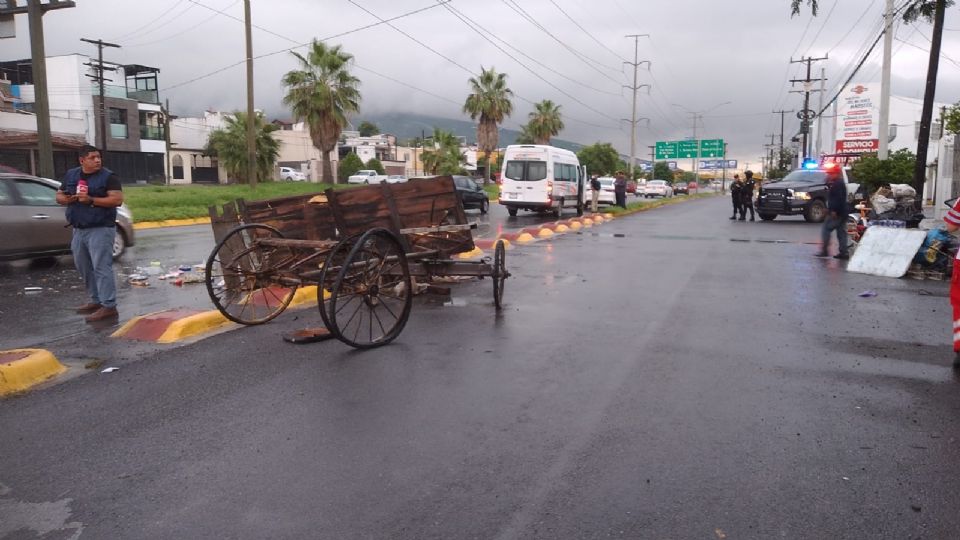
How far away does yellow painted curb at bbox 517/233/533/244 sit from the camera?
16812 mm

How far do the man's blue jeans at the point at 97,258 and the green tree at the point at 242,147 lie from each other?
44.4m

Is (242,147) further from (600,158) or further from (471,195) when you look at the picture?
(600,158)

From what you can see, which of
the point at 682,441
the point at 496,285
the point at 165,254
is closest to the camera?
the point at 682,441

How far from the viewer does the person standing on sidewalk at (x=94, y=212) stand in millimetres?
7164

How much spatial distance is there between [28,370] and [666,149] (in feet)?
260

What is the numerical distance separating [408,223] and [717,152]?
2978 inches

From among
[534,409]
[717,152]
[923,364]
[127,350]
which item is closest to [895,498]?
[534,409]

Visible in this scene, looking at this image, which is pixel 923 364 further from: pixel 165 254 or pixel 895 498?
pixel 165 254

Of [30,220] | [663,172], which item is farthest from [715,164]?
[30,220]

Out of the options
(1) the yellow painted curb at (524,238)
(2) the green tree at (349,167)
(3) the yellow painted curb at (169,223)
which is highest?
(2) the green tree at (349,167)

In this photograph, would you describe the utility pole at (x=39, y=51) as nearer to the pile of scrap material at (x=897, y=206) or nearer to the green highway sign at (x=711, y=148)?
the pile of scrap material at (x=897, y=206)

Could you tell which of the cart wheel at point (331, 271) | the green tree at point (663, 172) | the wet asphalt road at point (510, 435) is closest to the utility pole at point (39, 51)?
the wet asphalt road at point (510, 435)

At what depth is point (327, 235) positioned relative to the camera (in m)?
7.34

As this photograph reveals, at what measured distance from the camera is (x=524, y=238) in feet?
56.2
